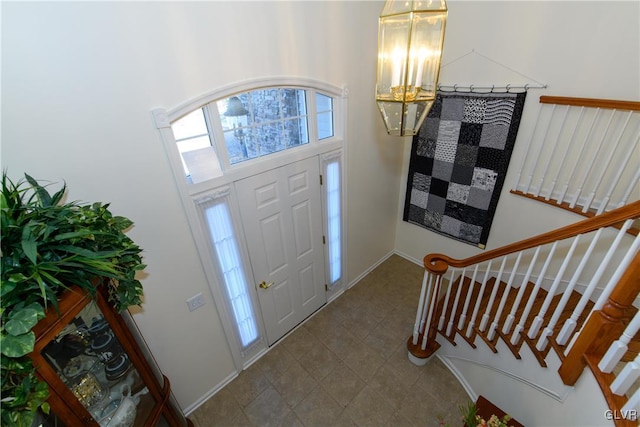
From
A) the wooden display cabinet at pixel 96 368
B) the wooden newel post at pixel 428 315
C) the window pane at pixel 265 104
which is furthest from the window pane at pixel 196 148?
the wooden newel post at pixel 428 315

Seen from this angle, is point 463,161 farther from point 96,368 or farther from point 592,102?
point 96,368

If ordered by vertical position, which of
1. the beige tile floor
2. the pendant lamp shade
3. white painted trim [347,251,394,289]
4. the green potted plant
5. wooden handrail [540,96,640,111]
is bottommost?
the beige tile floor

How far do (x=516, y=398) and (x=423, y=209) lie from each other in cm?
222

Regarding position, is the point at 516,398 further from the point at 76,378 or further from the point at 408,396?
the point at 76,378

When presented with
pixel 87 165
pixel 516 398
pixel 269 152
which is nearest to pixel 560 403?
pixel 516 398

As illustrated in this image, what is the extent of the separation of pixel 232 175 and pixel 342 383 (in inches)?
86.1

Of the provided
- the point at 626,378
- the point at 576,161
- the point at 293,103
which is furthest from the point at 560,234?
the point at 293,103

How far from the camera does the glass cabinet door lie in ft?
4.29

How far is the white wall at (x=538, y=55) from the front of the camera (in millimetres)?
2076

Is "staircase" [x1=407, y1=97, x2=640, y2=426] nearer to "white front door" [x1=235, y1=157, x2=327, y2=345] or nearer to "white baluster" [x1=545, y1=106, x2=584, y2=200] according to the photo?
"white baluster" [x1=545, y1=106, x2=584, y2=200]

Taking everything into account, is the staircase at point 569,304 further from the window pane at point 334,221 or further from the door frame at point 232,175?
the door frame at point 232,175

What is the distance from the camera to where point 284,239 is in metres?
2.74

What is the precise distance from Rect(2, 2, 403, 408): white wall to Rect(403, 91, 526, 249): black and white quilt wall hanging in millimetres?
1160

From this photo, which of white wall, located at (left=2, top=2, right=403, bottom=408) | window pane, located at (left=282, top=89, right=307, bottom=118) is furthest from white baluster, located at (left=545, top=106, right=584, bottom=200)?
window pane, located at (left=282, top=89, right=307, bottom=118)
